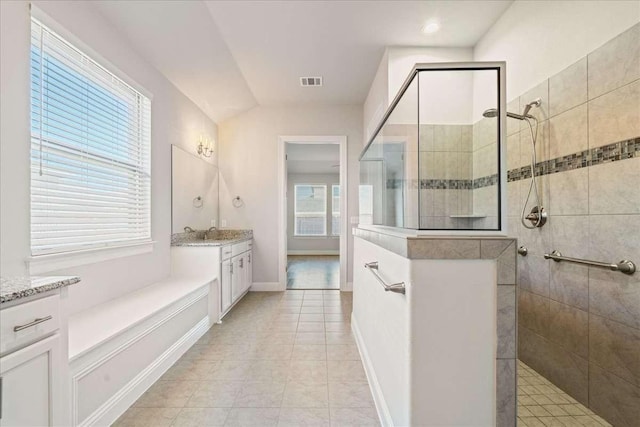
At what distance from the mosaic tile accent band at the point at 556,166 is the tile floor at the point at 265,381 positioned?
1.40 meters

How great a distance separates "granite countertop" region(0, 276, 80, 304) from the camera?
41.3 inches

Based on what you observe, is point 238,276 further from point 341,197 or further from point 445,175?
point 445,175

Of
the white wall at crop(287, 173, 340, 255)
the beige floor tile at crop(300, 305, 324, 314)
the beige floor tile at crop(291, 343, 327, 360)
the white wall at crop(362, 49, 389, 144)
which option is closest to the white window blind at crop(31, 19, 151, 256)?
the beige floor tile at crop(291, 343, 327, 360)

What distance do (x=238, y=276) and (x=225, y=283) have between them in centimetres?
49

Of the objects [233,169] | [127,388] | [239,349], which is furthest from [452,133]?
[233,169]

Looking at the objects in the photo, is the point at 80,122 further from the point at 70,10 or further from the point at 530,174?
the point at 530,174

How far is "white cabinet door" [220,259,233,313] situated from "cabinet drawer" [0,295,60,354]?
7.03ft

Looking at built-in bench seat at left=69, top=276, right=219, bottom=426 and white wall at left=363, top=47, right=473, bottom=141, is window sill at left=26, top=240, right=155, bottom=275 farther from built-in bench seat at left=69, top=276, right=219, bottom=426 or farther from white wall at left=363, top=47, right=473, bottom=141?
white wall at left=363, top=47, right=473, bottom=141

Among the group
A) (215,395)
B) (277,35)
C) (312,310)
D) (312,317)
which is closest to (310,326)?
(312,317)

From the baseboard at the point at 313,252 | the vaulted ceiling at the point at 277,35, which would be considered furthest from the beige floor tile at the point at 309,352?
the baseboard at the point at 313,252

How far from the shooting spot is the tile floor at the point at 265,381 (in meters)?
1.76

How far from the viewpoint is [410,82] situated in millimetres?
1530

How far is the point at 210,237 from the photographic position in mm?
4359

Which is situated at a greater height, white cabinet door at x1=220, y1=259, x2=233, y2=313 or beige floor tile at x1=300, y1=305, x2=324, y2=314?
white cabinet door at x1=220, y1=259, x2=233, y2=313
